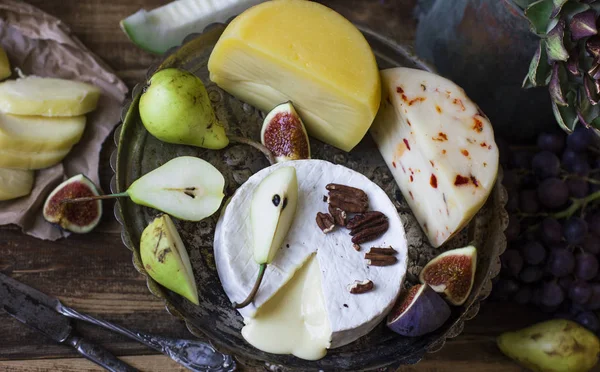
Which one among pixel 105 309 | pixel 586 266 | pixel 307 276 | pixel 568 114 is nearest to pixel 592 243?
pixel 586 266

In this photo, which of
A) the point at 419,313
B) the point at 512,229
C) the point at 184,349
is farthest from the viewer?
the point at 512,229

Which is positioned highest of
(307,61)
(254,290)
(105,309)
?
(307,61)

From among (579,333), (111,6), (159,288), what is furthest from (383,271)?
(111,6)

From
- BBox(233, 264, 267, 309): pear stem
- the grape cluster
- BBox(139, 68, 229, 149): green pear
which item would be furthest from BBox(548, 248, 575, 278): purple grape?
BBox(139, 68, 229, 149): green pear

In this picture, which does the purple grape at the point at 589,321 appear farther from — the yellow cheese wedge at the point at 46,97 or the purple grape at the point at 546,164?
the yellow cheese wedge at the point at 46,97

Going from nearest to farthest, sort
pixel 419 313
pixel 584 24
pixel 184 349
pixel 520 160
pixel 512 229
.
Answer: pixel 584 24 → pixel 419 313 → pixel 184 349 → pixel 512 229 → pixel 520 160

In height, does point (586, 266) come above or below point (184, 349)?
above

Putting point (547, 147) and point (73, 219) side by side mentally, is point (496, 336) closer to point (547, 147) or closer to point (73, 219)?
point (547, 147)

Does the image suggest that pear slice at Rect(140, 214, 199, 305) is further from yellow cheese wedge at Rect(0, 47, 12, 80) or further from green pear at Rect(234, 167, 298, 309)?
yellow cheese wedge at Rect(0, 47, 12, 80)

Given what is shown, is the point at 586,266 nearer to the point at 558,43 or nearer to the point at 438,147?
the point at 438,147
